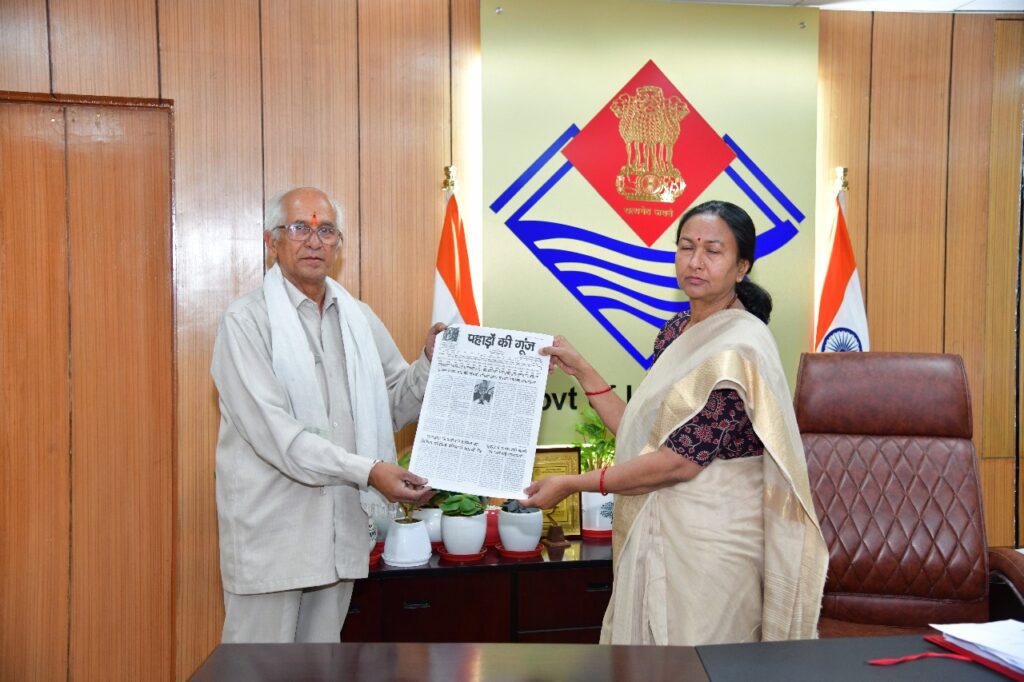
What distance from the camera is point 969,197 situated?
11.6 ft

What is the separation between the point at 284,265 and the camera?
2.42 m

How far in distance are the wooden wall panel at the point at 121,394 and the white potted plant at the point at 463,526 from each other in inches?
43.5

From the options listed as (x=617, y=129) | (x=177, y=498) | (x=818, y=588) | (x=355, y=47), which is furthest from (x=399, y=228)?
(x=818, y=588)

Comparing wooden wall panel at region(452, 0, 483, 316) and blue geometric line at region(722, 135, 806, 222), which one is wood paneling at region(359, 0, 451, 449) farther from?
blue geometric line at region(722, 135, 806, 222)

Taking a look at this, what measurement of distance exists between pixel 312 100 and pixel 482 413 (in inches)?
60.9

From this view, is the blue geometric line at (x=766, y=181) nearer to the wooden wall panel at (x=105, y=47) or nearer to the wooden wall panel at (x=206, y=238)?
the wooden wall panel at (x=206, y=238)

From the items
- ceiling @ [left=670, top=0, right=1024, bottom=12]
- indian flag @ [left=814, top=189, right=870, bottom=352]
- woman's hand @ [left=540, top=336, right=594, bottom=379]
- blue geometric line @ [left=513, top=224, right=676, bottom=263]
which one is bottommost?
woman's hand @ [left=540, top=336, right=594, bottom=379]

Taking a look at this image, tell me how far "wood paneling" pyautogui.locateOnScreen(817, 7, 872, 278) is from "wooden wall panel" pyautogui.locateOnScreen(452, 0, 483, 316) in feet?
4.73

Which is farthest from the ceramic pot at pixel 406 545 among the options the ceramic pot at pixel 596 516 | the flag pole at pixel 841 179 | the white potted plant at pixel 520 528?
the flag pole at pixel 841 179

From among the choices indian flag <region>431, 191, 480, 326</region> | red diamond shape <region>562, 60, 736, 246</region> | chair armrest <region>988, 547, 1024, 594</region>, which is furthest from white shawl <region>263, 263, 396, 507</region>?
chair armrest <region>988, 547, 1024, 594</region>

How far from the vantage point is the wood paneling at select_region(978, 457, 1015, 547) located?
352cm

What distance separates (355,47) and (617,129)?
1.07 metres

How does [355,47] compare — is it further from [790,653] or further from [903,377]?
[790,653]

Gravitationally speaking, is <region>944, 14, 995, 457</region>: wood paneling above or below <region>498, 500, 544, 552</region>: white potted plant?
above
